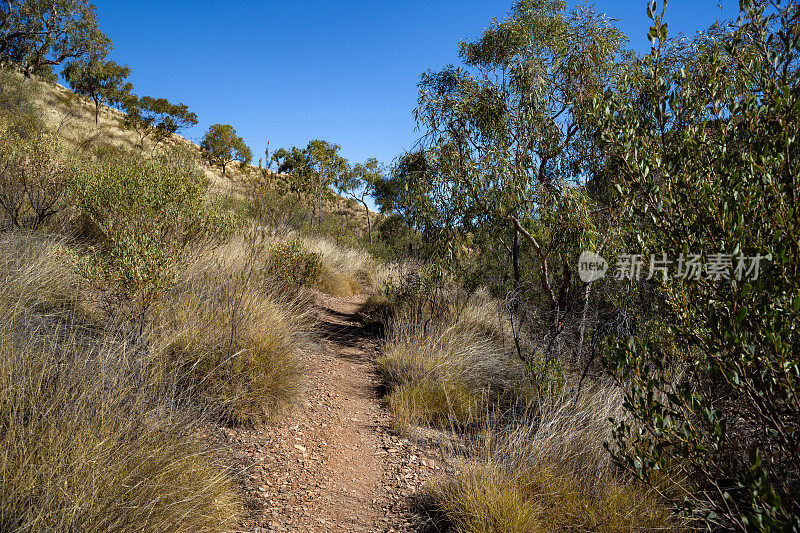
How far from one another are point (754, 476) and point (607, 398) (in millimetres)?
2617

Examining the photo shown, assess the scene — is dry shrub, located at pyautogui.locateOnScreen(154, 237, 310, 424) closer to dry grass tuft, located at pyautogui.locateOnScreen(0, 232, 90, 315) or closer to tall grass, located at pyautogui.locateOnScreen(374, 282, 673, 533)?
dry grass tuft, located at pyautogui.locateOnScreen(0, 232, 90, 315)

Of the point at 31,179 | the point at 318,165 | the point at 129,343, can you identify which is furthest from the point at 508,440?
the point at 318,165

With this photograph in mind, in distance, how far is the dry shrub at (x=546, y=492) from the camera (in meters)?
2.67

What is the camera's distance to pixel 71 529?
6.17ft

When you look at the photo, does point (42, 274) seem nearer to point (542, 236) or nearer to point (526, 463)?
point (526, 463)

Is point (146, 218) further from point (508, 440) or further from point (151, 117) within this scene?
point (151, 117)

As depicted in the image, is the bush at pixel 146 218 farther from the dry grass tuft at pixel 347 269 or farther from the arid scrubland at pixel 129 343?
the dry grass tuft at pixel 347 269

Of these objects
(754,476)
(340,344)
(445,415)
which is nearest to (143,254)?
(340,344)

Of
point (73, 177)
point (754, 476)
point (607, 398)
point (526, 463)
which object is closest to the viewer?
point (754, 476)

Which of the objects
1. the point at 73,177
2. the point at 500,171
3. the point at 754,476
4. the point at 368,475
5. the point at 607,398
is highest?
the point at 500,171

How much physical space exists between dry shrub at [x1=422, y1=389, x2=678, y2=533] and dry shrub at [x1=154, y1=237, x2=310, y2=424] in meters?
1.91

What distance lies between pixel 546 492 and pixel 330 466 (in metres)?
1.83

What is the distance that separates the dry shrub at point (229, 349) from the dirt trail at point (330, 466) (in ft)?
0.89

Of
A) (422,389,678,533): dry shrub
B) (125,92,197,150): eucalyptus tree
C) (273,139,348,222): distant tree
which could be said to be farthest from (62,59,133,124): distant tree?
(422,389,678,533): dry shrub
